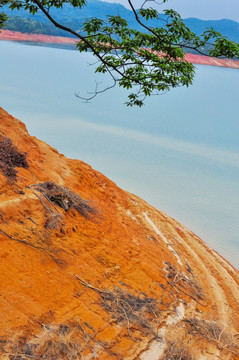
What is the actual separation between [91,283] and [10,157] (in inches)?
164

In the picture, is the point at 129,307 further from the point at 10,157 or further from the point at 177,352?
the point at 10,157

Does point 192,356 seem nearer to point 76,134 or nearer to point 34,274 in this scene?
point 34,274

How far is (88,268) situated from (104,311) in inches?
43.5

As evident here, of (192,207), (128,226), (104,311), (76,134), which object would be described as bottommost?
(104,311)

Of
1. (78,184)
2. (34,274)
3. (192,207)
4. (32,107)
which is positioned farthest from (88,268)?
(32,107)

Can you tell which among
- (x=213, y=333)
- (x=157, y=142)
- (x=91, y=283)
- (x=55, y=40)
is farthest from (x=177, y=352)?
(x=55, y=40)

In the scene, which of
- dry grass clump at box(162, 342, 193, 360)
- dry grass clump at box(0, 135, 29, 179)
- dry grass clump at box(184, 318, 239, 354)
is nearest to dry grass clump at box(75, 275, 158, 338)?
dry grass clump at box(162, 342, 193, 360)

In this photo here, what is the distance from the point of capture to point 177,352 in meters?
6.70

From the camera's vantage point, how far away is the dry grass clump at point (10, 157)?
920cm

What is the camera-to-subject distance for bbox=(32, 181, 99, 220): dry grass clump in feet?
30.1

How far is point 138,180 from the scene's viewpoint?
21.8m

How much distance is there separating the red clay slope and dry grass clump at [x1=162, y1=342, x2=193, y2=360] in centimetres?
2

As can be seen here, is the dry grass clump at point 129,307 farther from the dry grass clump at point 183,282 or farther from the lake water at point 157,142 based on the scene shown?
the lake water at point 157,142

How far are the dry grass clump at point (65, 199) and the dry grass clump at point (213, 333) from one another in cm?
360
